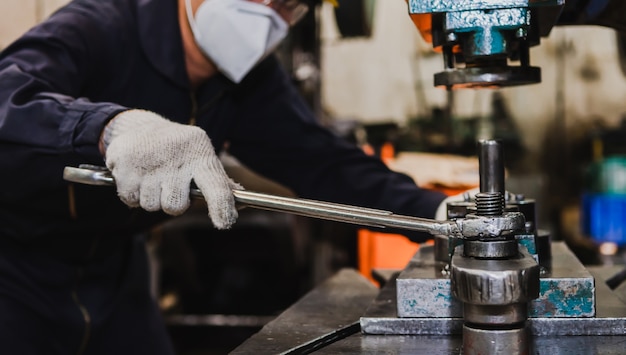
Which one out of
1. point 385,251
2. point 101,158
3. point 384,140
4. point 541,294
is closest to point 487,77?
point 541,294

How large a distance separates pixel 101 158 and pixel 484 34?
574 millimetres

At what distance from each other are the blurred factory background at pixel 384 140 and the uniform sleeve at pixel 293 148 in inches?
17.0

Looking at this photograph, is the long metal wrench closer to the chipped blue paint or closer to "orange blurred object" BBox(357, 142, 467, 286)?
the chipped blue paint

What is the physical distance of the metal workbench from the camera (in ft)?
2.88

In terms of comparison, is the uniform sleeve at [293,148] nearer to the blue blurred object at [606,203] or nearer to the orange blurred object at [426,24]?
the orange blurred object at [426,24]

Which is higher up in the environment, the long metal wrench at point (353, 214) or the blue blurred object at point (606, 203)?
the long metal wrench at point (353, 214)

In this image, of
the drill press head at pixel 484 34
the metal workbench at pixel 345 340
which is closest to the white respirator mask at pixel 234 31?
the drill press head at pixel 484 34

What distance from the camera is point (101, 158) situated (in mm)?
1047

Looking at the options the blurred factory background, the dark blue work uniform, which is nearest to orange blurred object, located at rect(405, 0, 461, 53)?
the dark blue work uniform

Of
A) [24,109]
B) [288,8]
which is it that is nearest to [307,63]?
[288,8]

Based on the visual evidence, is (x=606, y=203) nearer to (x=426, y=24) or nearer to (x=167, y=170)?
(x=426, y=24)

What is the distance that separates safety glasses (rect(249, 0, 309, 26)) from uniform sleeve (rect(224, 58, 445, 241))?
20cm

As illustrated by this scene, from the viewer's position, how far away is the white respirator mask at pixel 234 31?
4.80ft

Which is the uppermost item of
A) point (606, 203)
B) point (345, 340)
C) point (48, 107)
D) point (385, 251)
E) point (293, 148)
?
point (48, 107)
